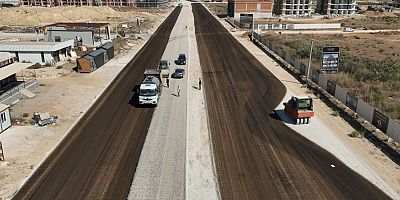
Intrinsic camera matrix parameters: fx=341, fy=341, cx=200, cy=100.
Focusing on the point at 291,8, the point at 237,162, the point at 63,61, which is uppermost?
the point at 291,8

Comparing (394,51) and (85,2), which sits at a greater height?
(85,2)

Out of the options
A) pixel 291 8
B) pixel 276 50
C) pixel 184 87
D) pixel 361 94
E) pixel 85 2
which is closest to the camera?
pixel 361 94

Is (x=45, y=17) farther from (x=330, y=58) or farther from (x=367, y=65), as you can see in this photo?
(x=367, y=65)

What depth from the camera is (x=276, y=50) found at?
70688 millimetres

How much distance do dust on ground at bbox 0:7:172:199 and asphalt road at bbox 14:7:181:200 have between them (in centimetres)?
110

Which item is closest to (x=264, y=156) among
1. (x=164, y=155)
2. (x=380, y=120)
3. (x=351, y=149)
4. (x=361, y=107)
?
(x=351, y=149)

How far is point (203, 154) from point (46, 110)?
2073cm

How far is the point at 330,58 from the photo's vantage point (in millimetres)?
50562

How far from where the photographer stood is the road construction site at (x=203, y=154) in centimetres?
2366

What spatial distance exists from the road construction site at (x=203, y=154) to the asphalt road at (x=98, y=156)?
0.08 meters

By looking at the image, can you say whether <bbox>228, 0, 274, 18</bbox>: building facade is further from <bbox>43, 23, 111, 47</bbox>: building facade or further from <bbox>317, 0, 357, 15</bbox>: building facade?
<bbox>43, 23, 111, 47</bbox>: building facade

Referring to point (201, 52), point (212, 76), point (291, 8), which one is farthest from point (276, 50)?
point (291, 8)

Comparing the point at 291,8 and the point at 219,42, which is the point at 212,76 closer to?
the point at 219,42

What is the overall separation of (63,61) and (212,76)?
29.2 meters
